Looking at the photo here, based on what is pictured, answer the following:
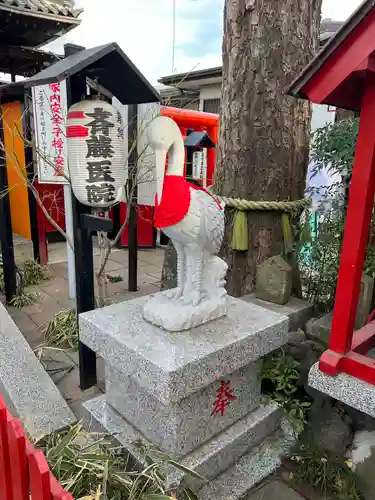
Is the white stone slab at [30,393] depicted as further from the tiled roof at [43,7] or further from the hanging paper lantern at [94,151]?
the tiled roof at [43,7]

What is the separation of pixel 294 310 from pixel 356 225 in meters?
1.41

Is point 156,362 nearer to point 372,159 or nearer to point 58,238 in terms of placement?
point 372,159

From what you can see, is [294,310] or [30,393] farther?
[294,310]

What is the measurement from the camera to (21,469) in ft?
4.50

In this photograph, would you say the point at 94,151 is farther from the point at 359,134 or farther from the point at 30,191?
the point at 30,191

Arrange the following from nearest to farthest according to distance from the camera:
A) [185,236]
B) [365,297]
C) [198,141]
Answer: [185,236], [365,297], [198,141]

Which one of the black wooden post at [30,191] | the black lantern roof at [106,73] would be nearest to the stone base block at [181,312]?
the black lantern roof at [106,73]

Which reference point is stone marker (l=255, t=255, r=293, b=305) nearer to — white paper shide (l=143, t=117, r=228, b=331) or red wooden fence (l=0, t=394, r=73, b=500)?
white paper shide (l=143, t=117, r=228, b=331)

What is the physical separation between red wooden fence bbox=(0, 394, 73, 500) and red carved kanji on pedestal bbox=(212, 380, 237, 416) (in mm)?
1111

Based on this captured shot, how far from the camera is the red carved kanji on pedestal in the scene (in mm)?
2252

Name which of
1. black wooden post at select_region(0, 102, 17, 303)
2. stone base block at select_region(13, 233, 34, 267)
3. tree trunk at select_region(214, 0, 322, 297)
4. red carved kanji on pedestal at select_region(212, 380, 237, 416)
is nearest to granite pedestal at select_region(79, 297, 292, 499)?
red carved kanji on pedestal at select_region(212, 380, 237, 416)

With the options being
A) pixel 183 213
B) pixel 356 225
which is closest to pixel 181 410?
pixel 183 213

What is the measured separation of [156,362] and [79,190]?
140 centimetres

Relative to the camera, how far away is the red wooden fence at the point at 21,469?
1.20m
